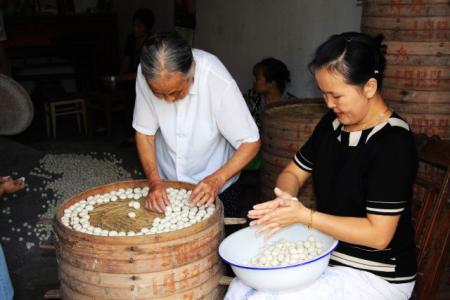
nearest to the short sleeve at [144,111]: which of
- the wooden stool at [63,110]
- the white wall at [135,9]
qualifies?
the wooden stool at [63,110]

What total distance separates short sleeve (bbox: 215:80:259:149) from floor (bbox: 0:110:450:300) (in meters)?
0.88

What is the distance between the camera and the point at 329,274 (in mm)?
1711

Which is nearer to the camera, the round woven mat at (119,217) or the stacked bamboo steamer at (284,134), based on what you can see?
the round woven mat at (119,217)

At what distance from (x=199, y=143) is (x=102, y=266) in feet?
2.69

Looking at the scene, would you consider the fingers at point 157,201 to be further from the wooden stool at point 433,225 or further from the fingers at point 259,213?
the wooden stool at point 433,225

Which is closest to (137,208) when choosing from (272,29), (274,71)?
(274,71)

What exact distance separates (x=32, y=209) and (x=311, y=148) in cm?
301

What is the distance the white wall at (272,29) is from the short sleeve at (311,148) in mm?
2360

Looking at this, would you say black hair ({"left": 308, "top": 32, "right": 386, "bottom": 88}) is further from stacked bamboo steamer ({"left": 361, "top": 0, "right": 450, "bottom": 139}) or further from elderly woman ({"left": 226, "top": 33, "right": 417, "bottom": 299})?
stacked bamboo steamer ({"left": 361, "top": 0, "right": 450, "bottom": 139})

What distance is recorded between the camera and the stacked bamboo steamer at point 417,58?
2.79 m

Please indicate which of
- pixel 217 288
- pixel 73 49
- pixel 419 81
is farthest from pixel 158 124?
pixel 73 49

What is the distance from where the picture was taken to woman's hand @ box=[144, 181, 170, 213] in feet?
6.99

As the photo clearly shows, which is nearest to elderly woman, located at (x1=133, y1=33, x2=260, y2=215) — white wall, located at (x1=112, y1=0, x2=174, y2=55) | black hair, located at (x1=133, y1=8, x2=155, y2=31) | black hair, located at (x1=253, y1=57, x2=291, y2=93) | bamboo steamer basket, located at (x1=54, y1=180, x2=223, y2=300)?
bamboo steamer basket, located at (x1=54, y1=180, x2=223, y2=300)

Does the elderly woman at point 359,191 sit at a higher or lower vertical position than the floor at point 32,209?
higher
